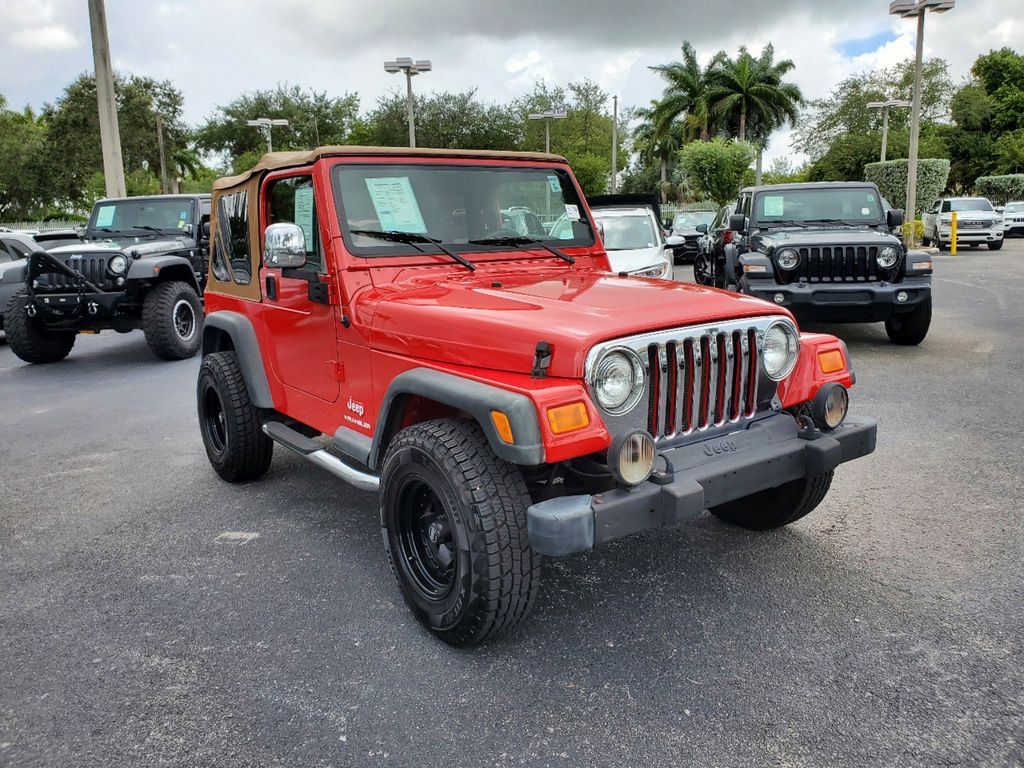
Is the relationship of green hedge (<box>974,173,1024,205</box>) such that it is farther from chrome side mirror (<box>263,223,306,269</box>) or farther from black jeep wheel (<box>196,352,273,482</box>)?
chrome side mirror (<box>263,223,306,269</box>)

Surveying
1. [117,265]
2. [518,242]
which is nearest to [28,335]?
[117,265]

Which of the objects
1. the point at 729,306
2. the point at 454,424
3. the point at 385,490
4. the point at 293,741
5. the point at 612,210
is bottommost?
the point at 293,741

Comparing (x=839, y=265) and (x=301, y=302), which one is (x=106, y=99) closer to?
(x=839, y=265)

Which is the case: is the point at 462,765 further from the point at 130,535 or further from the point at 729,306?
the point at 130,535

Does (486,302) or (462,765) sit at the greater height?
(486,302)

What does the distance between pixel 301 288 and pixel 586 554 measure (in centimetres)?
186

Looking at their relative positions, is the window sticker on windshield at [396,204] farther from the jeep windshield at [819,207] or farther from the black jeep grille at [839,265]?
the jeep windshield at [819,207]

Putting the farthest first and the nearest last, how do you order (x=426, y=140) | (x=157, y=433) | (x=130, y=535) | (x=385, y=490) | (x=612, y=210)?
(x=426, y=140) < (x=612, y=210) < (x=157, y=433) < (x=130, y=535) < (x=385, y=490)

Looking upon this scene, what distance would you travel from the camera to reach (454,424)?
2.84 m

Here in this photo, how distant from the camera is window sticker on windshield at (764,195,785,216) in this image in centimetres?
977

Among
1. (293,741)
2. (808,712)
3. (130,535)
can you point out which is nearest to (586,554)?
(808,712)

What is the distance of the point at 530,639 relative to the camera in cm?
301

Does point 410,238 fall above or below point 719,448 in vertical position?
above

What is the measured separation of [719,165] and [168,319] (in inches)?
1319
